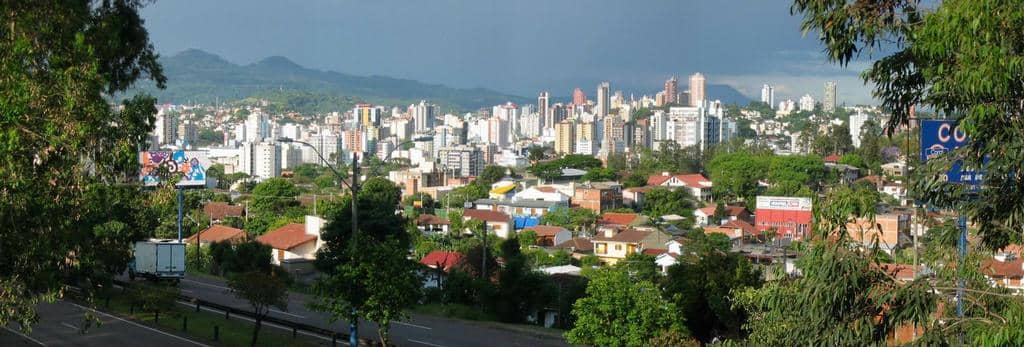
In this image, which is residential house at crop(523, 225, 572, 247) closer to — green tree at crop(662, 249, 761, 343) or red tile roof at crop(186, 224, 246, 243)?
red tile roof at crop(186, 224, 246, 243)

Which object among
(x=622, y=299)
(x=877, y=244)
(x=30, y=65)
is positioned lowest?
(x=622, y=299)

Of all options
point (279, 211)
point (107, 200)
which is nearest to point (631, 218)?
point (279, 211)

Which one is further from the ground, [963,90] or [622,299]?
[963,90]

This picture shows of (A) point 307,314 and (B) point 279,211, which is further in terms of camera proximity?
(B) point 279,211

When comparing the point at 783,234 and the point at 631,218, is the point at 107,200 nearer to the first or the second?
the point at 783,234

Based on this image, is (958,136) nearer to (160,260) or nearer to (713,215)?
(160,260)

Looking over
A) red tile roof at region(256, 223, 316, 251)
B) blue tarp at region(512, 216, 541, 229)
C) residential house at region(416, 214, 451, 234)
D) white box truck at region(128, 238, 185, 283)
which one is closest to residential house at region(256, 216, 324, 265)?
red tile roof at region(256, 223, 316, 251)

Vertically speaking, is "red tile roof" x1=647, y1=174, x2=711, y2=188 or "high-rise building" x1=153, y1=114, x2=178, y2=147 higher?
"high-rise building" x1=153, y1=114, x2=178, y2=147

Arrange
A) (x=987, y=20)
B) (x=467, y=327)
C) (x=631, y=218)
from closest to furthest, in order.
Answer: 1. (x=987, y=20)
2. (x=467, y=327)
3. (x=631, y=218)
